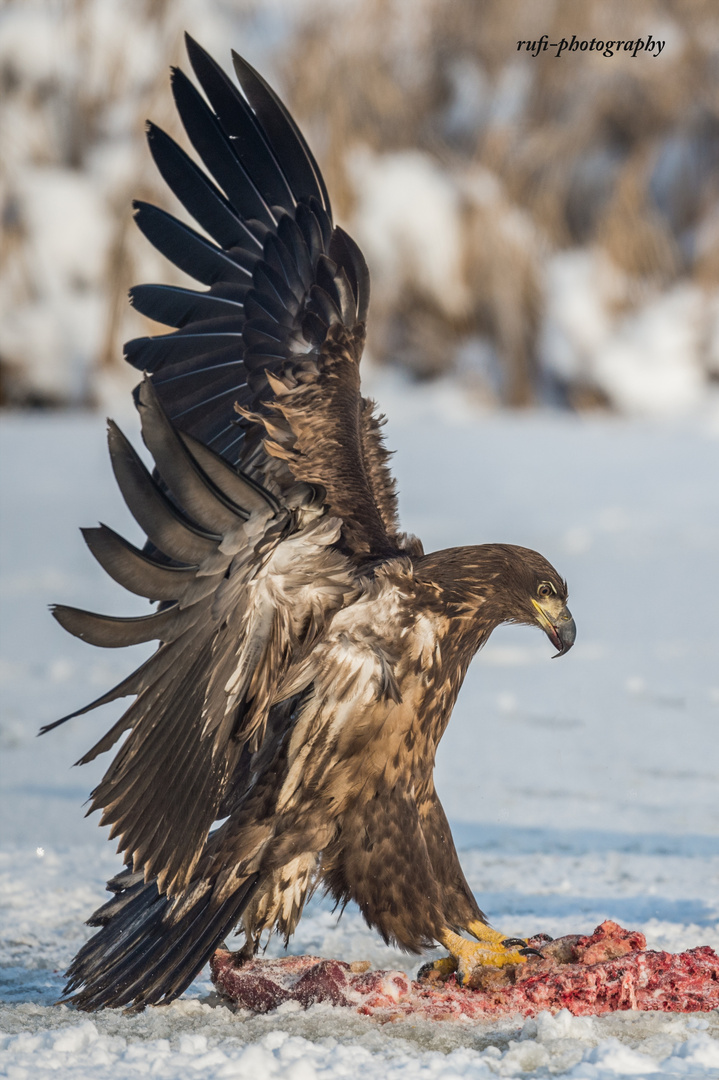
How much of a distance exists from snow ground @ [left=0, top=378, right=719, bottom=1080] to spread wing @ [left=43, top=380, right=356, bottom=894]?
1.43 feet

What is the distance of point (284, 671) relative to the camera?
9.43 ft

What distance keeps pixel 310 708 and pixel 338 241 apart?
4.64ft

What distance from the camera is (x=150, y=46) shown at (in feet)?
50.5

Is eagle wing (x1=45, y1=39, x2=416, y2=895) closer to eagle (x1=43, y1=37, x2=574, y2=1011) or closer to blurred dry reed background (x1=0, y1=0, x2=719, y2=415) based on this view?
eagle (x1=43, y1=37, x2=574, y2=1011)

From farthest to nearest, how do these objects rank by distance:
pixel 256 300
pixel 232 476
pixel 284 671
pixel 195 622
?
pixel 256 300, pixel 284 671, pixel 195 622, pixel 232 476

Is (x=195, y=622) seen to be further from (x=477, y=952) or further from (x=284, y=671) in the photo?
(x=477, y=952)

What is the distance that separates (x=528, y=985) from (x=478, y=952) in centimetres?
20

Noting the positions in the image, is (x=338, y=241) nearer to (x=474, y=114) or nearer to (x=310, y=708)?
(x=310, y=708)

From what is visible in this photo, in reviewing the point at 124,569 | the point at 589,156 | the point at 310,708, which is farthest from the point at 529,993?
the point at 589,156

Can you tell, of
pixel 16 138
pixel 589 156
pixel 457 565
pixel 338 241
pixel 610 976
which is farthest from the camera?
pixel 589 156

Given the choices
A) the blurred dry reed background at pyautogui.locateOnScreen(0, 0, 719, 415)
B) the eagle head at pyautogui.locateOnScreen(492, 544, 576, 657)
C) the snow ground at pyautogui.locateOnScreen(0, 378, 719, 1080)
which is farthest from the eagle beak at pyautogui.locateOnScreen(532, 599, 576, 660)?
the blurred dry reed background at pyautogui.locateOnScreen(0, 0, 719, 415)

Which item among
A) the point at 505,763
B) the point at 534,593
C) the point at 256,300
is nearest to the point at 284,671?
the point at 534,593

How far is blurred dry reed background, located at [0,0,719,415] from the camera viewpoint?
14.4 m

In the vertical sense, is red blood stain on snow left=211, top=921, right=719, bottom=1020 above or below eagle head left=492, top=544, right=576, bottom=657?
below
